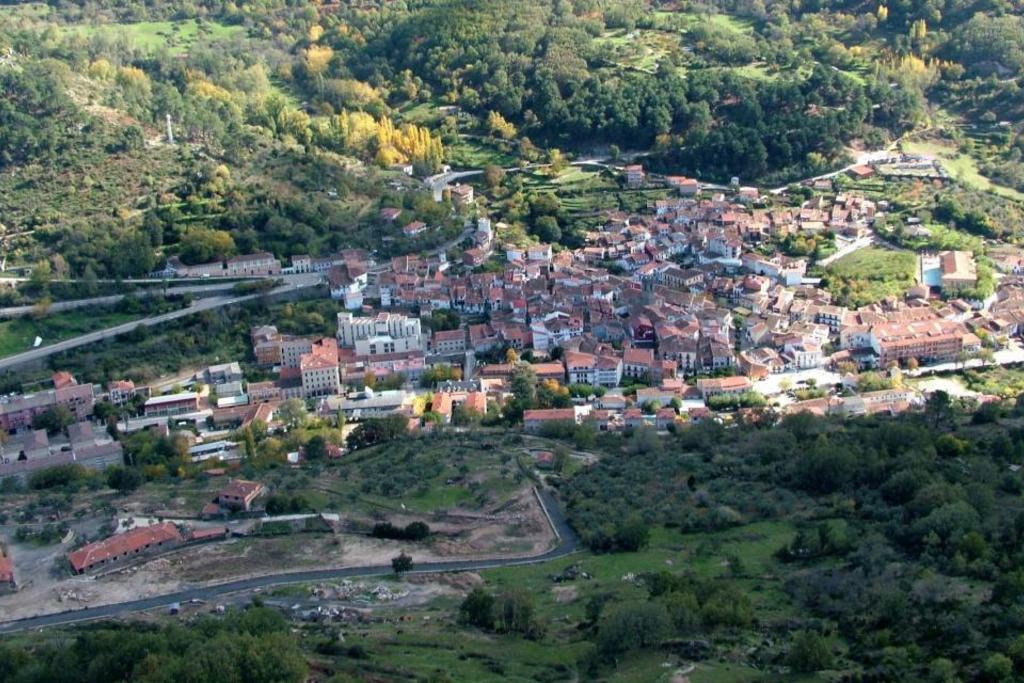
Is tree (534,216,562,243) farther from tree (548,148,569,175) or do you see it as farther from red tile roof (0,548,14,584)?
Answer: red tile roof (0,548,14,584)

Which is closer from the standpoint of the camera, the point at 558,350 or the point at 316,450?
the point at 316,450

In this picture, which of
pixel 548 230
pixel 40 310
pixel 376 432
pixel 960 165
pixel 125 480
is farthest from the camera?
pixel 960 165

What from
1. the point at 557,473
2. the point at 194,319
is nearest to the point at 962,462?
the point at 557,473

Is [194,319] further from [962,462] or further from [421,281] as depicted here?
[962,462]

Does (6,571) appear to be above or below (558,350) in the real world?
below

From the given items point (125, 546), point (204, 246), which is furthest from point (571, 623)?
point (204, 246)

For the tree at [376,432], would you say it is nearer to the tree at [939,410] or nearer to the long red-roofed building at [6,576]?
the long red-roofed building at [6,576]

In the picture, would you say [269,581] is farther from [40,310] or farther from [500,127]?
[500,127]
